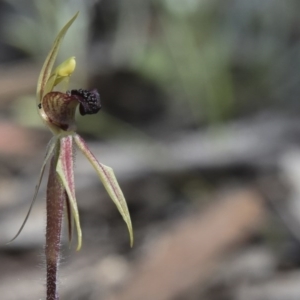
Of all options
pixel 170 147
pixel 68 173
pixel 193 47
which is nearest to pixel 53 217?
pixel 68 173

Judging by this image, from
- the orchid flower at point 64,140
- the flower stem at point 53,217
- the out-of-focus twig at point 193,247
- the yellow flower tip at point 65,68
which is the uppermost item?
the out-of-focus twig at point 193,247

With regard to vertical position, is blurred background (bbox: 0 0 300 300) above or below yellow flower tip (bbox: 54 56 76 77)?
above

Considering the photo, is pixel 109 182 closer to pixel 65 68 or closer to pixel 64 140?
pixel 64 140

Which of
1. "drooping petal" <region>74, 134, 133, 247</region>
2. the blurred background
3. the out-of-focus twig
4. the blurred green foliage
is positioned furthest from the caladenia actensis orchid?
the blurred green foliage

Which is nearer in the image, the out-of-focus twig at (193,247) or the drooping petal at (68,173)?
the drooping petal at (68,173)

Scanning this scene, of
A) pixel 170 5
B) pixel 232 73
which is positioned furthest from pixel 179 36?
pixel 232 73

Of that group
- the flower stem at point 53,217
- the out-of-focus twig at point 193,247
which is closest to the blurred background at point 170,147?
the out-of-focus twig at point 193,247

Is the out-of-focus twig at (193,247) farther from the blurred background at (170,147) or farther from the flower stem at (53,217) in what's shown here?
the flower stem at (53,217)

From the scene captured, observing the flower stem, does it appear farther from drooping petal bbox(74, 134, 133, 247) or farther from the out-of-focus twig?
the out-of-focus twig
